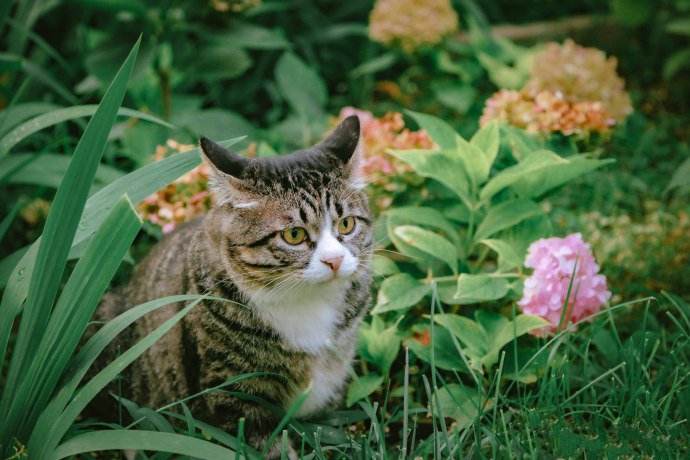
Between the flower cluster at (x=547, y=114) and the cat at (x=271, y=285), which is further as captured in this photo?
the flower cluster at (x=547, y=114)

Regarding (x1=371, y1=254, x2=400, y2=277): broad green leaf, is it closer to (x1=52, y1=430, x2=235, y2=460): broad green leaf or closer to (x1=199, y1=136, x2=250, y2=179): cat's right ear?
(x1=199, y1=136, x2=250, y2=179): cat's right ear

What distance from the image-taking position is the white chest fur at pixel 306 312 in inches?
74.4

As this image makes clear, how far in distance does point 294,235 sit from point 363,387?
22.9 inches

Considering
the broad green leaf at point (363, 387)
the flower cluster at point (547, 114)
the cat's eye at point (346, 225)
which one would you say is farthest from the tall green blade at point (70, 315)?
the flower cluster at point (547, 114)

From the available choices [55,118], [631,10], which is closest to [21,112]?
[55,118]

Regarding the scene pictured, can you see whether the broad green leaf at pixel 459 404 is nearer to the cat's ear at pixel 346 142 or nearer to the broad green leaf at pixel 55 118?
the cat's ear at pixel 346 142

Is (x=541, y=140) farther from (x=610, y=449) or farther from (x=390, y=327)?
(x=610, y=449)

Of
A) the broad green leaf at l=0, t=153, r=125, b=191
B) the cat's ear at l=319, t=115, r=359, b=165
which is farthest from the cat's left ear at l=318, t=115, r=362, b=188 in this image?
the broad green leaf at l=0, t=153, r=125, b=191

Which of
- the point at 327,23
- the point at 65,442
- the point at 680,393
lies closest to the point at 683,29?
the point at 327,23

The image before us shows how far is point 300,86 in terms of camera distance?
3826mm

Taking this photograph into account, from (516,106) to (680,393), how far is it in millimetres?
1272

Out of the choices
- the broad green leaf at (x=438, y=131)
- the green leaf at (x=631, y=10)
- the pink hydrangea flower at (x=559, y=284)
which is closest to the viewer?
the pink hydrangea flower at (x=559, y=284)

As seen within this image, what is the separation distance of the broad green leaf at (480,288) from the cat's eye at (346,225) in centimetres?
A: 38

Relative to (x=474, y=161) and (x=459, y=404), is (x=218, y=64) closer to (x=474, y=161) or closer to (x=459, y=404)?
(x=474, y=161)
